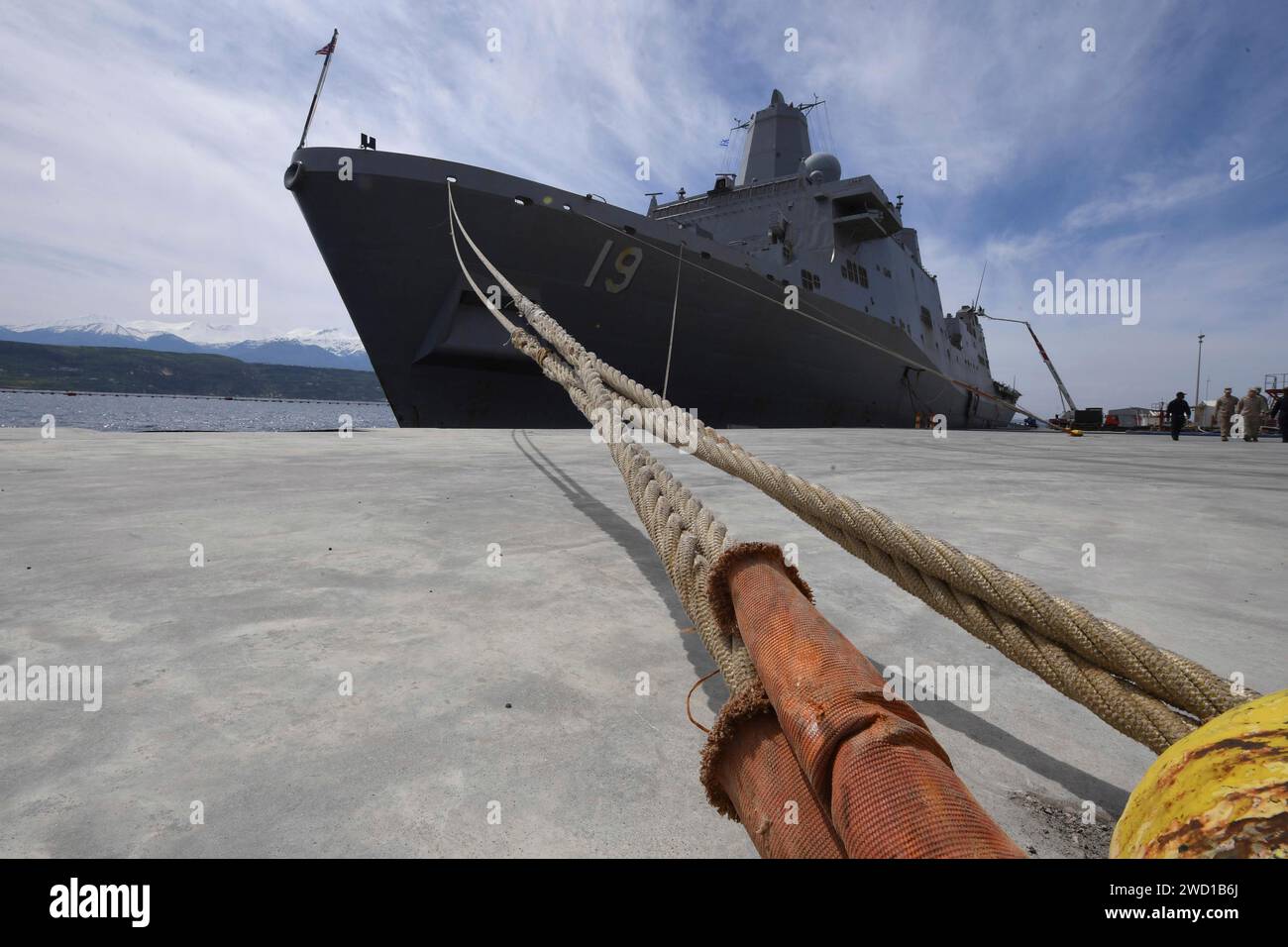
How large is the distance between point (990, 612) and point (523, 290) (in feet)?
35.8

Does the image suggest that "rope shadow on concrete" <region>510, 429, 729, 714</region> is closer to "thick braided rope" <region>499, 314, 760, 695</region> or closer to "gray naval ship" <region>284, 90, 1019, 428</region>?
"thick braided rope" <region>499, 314, 760, 695</region>

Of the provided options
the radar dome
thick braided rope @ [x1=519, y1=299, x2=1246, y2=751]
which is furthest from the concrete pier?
the radar dome

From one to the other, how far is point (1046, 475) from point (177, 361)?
551 ft

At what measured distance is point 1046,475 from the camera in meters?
4.98

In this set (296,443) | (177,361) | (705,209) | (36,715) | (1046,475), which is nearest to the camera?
(36,715)

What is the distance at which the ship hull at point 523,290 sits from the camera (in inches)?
397

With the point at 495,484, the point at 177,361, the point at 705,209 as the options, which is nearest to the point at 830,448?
the point at 495,484

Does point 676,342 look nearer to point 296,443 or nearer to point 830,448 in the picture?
point 830,448

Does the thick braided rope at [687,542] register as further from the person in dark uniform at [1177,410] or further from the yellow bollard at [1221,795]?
the person in dark uniform at [1177,410]

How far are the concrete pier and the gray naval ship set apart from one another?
5.85 meters

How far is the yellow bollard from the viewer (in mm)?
507

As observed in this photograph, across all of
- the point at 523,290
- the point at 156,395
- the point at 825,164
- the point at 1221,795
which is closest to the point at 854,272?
the point at 825,164

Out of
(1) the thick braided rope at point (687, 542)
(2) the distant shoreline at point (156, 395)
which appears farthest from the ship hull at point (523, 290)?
(2) the distant shoreline at point (156, 395)
